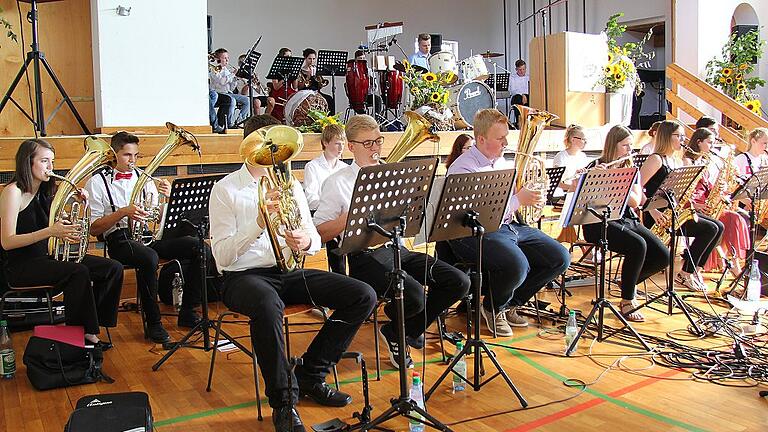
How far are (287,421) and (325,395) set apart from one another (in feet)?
1.56

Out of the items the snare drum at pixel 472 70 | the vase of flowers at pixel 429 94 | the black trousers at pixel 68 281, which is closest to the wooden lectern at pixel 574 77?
the snare drum at pixel 472 70

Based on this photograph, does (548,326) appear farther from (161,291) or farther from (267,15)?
(267,15)

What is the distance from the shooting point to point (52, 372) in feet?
13.4

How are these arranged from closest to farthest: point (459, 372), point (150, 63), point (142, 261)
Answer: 1. point (459, 372)
2. point (142, 261)
3. point (150, 63)

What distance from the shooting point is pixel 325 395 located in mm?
3752

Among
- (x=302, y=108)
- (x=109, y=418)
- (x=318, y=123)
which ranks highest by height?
(x=302, y=108)

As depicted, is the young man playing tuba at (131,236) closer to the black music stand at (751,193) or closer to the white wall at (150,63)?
the white wall at (150,63)

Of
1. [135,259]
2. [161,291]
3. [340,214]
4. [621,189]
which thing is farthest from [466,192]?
[161,291]

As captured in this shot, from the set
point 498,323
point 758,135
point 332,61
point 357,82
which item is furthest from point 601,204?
point 332,61

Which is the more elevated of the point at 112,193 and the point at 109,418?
the point at 112,193

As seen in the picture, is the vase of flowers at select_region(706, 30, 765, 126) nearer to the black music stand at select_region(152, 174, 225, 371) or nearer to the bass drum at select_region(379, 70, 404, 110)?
the bass drum at select_region(379, 70, 404, 110)

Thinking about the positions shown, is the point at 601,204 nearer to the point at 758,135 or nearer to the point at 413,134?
the point at 413,134

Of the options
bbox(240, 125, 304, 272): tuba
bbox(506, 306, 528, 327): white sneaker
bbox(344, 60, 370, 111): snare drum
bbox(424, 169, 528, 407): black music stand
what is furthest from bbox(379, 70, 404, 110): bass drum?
bbox(240, 125, 304, 272): tuba

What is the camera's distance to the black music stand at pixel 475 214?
12.4ft
